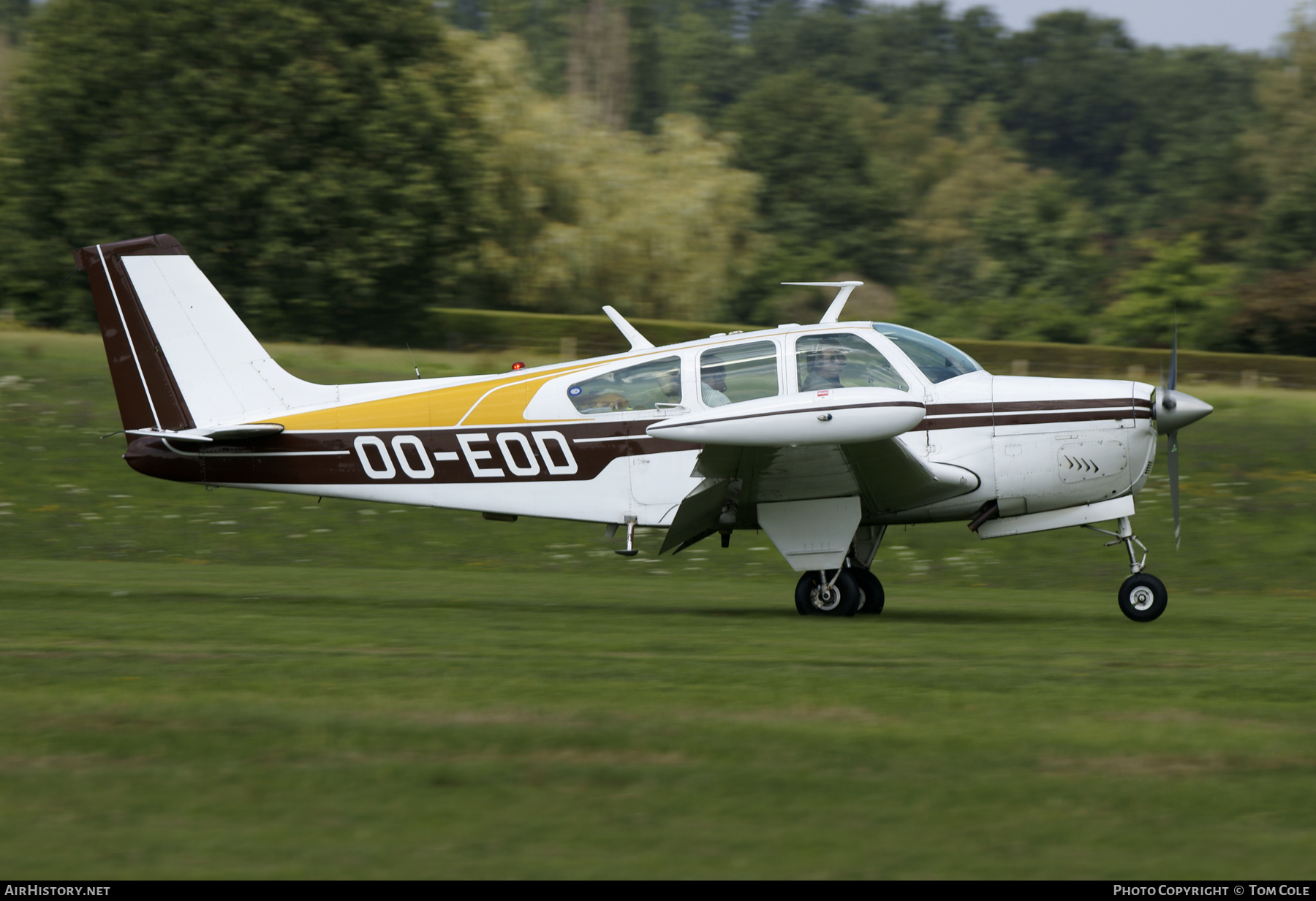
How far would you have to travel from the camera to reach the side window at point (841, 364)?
11195 millimetres

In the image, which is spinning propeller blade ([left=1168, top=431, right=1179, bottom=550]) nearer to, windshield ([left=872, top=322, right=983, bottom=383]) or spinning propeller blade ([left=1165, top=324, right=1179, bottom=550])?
spinning propeller blade ([left=1165, top=324, right=1179, bottom=550])

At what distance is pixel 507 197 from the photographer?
41.7 m

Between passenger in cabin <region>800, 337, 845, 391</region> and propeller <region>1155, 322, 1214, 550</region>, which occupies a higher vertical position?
passenger in cabin <region>800, 337, 845, 391</region>

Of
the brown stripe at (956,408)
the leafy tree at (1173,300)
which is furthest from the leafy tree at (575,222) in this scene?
the brown stripe at (956,408)

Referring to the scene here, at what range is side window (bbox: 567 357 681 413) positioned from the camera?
11.6m

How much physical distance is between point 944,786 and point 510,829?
178 cm

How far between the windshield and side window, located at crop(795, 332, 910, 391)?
0.81 feet

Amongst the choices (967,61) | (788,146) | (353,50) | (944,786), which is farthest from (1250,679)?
(967,61)

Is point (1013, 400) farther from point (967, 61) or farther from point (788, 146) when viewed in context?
point (967, 61)

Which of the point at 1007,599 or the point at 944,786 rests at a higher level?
the point at 944,786

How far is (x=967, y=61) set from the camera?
120 metres

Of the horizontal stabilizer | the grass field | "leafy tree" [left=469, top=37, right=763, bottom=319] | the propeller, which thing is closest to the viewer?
the grass field

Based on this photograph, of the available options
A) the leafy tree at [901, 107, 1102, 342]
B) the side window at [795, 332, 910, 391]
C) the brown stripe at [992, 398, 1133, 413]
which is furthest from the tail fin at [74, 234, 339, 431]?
the leafy tree at [901, 107, 1102, 342]

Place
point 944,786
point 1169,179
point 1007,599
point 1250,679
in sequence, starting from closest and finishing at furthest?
point 944,786 → point 1250,679 → point 1007,599 → point 1169,179
